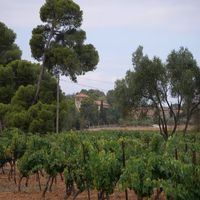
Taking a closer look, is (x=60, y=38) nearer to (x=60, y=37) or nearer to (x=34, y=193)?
(x=60, y=37)

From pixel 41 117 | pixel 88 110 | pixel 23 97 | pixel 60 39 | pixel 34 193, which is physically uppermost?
pixel 60 39

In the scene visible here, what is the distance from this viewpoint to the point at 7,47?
43.5 m

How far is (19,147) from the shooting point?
748 inches

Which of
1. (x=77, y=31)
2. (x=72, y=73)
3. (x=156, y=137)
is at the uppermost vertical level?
(x=77, y=31)

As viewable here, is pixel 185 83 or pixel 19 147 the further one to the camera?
pixel 185 83

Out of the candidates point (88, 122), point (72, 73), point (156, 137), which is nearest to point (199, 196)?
point (156, 137)

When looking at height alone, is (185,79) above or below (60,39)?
below

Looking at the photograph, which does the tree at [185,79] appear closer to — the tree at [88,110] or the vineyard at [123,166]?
the vineyard at [123,166]

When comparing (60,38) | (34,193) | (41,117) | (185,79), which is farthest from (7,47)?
(34,193)

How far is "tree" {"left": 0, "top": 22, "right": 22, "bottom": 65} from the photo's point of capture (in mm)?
42344

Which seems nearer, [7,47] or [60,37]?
[60,37]

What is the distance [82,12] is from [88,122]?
46044 mm

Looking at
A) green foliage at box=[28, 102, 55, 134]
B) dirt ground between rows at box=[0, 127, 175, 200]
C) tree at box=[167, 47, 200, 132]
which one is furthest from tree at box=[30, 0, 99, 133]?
dirt ground between rows at box=[0, 127, 175, 200]

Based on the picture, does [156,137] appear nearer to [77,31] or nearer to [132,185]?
[132,185]
